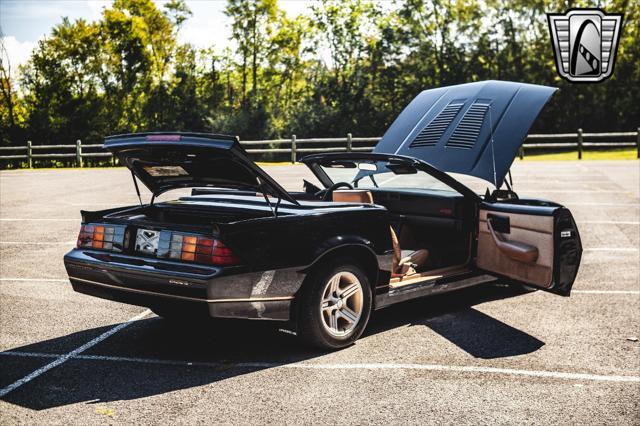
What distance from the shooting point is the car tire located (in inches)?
197

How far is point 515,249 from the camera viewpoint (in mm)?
5719

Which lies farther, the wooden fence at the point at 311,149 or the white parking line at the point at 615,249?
the wooden fence at the point at 311,149

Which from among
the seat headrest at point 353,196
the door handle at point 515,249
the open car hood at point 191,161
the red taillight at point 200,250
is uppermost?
the open car hood at point 191,161

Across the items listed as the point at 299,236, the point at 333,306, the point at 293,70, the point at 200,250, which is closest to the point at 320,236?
the point at 299,236

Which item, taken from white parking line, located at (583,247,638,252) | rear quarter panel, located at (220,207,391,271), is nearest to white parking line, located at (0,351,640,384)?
rear quarter panel, located at (220,207,391,271)

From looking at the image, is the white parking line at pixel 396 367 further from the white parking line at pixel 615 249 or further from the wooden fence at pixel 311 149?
the wooden fence at pixel 311 149

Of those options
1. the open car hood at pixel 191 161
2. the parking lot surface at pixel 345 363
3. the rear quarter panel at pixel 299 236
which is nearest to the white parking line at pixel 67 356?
the parking lot surface at pixel 345 363

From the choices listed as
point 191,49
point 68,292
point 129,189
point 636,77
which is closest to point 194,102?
point 191,49

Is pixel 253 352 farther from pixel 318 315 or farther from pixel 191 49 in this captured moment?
pixel 191 49

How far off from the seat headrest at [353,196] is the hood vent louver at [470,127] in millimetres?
1223

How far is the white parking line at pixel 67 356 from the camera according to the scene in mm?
4527

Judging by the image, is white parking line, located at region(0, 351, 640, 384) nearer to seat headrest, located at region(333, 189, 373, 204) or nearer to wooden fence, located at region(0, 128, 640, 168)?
seat headrest, located at region(333, 189, 373, 204)

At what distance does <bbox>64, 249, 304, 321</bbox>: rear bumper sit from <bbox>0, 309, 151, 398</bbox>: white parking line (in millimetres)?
498

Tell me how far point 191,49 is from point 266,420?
5330 centimetres
